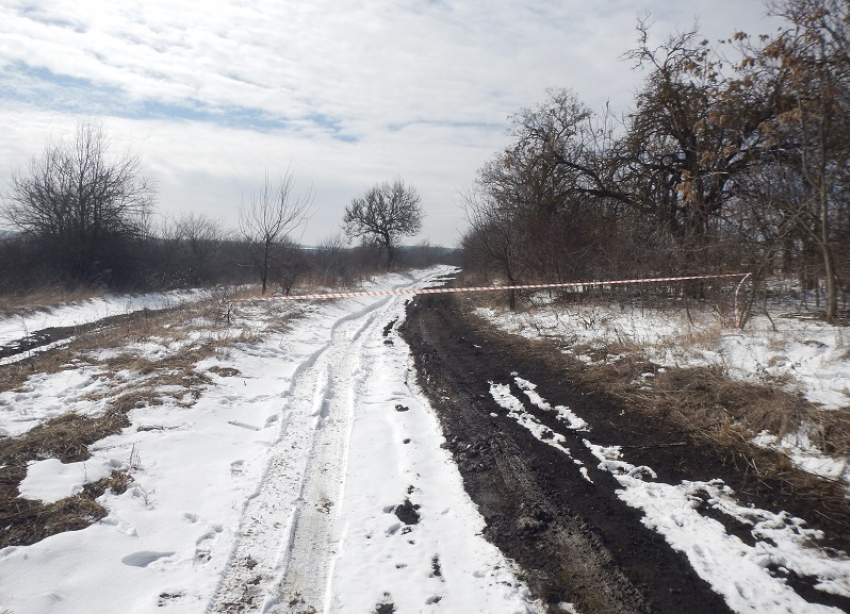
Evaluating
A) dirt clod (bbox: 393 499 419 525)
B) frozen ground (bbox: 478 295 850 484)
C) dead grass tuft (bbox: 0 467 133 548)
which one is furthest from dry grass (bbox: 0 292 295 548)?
frozen ground (bbox: 478 295 850 484)

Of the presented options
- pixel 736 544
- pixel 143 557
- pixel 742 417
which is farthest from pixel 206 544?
pixel 742 417

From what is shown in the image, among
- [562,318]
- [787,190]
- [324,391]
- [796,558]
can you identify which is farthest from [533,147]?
[796,558]

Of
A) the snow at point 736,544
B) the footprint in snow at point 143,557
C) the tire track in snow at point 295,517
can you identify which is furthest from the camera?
the footprint in snow at point 143,557

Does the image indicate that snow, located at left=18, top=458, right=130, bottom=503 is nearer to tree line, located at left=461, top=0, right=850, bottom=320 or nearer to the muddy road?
the muddy road

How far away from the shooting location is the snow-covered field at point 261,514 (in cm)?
303

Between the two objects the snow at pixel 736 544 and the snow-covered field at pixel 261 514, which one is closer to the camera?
the snow at pixel 736 544

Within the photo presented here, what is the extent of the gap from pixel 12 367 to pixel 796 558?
1012 centimetres

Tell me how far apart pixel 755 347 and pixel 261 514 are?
6.73m

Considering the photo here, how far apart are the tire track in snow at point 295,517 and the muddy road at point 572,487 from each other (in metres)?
1.23

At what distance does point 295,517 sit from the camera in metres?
3.94

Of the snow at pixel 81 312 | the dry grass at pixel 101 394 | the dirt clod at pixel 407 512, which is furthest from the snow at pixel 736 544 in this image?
the snow at pixel 81 312

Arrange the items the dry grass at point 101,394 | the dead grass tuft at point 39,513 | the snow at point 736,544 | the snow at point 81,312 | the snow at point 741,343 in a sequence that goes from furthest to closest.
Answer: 1. the snow at point 81,312
2. the snow at point 741,343
3. the dry grass at point 101,394
4. the dead grass tuft at point 39,513
5. the snow at point 736,544

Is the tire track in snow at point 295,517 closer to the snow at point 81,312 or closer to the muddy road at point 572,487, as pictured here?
the muddy road at point 572,487

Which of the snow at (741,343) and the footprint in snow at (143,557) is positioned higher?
the snow at (741,343)
